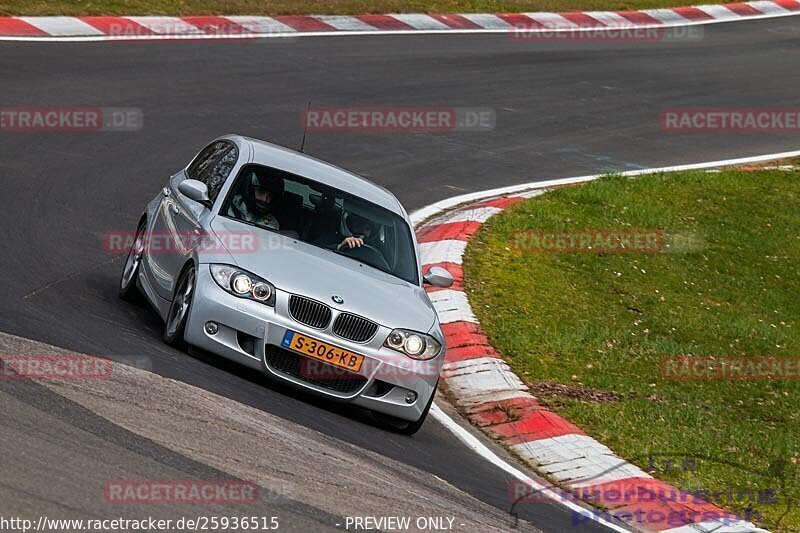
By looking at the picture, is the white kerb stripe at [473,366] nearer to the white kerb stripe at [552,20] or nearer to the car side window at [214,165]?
the car side window at [214,165]

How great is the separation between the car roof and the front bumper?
1566 mm

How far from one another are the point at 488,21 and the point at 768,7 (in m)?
9.20

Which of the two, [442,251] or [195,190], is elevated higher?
[195,190]

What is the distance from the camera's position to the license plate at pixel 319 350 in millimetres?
8086

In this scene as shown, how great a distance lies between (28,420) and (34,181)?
6.60 metres

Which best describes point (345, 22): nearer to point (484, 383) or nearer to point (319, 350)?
point (484, 383)

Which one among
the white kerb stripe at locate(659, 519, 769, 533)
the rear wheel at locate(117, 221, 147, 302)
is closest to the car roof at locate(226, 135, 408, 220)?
the rear wheel at locate(117, 221, 147, 302)

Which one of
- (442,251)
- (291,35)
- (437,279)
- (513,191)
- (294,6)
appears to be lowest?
(513,191)

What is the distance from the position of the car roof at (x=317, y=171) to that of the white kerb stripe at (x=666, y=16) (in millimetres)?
18673

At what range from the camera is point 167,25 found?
1981cm

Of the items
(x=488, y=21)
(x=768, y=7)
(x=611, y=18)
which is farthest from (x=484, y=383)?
(x=768, y=7)

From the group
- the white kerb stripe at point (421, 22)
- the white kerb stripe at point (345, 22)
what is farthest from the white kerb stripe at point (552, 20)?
the white kerb stripe at point (345, 22)

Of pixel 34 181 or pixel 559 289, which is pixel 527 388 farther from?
pixel 34 181

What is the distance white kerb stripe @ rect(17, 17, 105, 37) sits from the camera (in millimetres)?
18156
